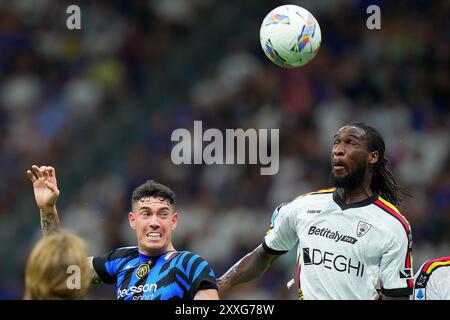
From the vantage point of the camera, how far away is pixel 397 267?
660 centimetres

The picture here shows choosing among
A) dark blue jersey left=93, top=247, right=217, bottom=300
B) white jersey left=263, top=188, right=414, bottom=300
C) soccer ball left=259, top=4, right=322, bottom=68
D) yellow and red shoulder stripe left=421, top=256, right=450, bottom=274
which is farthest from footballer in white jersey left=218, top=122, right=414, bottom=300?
soccer ball left=259, top=4, right=322, bottom=68

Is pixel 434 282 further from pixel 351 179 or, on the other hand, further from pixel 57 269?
pixel 57 269

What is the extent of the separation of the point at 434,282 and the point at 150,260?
6.90ft

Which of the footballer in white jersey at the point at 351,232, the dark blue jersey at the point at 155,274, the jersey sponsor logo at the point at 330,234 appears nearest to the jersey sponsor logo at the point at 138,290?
the dark blue jersey at the point at 155,274

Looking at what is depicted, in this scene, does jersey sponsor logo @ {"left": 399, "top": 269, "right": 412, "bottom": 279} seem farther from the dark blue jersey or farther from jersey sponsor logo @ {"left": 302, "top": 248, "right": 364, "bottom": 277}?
the dark blue jersey

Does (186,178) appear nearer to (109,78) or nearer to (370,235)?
(109,78)

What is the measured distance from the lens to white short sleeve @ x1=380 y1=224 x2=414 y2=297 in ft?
21.6

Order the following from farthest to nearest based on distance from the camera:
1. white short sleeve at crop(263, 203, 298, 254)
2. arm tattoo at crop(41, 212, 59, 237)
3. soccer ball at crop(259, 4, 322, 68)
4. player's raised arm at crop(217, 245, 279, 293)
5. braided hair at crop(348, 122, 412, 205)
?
soccer ball at crop(259, 4, 322, 68), player's raised arm at crop(217, 245, 279, 293), white short sleeve at crop(263, 203, 298, 254), braided hair at crop(348, 122, 412, 205), arm tattoo at crop(41, 212, 59, 237)

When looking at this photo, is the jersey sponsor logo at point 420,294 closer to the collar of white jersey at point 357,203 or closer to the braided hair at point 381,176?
the braided hair at point 381,176

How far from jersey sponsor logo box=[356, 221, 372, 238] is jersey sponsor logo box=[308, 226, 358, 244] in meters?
0.06

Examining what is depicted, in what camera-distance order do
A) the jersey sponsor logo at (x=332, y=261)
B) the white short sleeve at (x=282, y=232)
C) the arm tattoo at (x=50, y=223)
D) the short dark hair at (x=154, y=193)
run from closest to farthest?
the jersey sponsor logo at (x=332, y=261), the short dark hair at (x=154, y=193), the arm tattoo at (x=50, y=223), the white short sleeve at (x=282, y=232)

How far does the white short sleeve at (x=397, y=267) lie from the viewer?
6578mm
